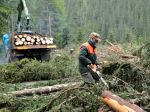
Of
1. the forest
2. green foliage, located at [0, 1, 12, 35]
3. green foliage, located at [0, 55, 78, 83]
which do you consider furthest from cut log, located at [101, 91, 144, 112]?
green foliage, located at [0, 1, 12, 35]

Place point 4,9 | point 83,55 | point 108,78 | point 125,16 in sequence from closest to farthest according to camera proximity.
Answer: point 83,55
point 108,78
point 4,9
point 125,16

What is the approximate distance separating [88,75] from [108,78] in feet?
3.63

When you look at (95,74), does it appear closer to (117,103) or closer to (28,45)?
(117,103)

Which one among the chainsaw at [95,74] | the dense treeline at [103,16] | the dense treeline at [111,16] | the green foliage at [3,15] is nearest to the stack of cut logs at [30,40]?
the green foliage at [3,15]

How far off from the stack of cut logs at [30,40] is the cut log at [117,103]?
8534mm

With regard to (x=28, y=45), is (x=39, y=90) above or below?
below

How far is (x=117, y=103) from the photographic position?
946cm

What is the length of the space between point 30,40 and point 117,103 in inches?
364

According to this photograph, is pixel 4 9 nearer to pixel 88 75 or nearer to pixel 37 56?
pixel 37 56

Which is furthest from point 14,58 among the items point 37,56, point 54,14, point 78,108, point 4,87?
point 54,14

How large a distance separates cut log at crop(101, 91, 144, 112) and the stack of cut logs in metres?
8.53

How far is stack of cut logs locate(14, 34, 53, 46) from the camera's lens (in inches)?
703

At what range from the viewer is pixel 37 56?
63.1 feet

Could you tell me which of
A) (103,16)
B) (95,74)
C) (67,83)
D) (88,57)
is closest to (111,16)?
(103,16)
